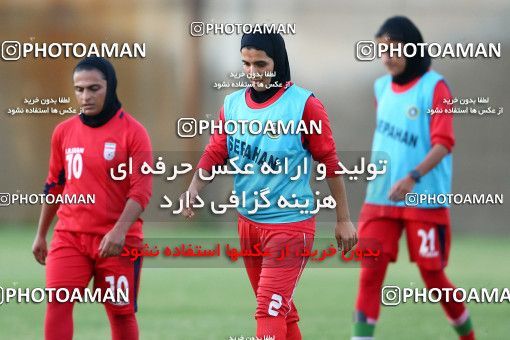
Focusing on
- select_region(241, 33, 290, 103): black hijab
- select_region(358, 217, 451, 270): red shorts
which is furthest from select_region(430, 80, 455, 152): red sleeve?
select_region(241, 33, 290, 103): black hijab

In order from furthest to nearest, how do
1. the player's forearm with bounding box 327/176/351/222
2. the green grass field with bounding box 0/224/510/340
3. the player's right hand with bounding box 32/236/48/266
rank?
1. the green grass field with bounding box 0/224/510/340
2. the player's right hand with bounding box 32/236/48/266
3. the player's forearm with bounding box 327/176/351/222

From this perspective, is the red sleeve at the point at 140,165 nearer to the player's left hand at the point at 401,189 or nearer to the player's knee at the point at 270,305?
the player's knee at the point at 270,305

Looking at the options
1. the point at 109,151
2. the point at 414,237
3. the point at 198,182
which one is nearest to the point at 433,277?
the point at 414,237

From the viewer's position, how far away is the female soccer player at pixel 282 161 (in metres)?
4.84

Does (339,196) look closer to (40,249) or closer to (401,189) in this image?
(401,189)

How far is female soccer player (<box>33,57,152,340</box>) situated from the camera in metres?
4.87

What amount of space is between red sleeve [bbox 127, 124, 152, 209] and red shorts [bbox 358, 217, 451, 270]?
118 centimetres

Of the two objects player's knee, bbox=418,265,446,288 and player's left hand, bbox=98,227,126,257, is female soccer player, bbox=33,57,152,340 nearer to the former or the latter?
player's left hand, bbox=98,227,126,257

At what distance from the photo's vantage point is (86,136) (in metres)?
4.97

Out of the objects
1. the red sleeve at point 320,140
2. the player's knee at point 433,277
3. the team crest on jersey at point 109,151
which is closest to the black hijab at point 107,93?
the team crest on jersey at point 109,151

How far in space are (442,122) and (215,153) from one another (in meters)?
1.11

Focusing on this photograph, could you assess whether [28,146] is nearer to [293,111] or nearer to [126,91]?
[126,91]

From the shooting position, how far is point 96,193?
4918 mm

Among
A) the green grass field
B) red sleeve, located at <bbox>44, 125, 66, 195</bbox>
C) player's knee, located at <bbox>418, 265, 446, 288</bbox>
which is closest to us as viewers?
red sleeve, located at <bbox>44, 125, 66, 195</bbox>
